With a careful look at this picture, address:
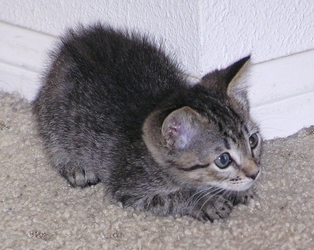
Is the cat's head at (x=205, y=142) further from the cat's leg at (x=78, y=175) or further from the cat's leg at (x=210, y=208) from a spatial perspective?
the cat's leg at (x=78, y=175)

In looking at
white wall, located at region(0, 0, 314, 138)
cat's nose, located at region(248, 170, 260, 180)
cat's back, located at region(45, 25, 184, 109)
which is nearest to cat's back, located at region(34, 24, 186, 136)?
cat's back, located at region(45, 25, 184, 109)

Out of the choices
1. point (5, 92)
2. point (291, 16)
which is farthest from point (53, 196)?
point (291, 16)

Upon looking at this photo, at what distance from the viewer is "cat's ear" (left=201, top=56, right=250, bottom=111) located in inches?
101

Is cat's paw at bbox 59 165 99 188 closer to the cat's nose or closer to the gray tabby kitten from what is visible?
the gray tabby kitten

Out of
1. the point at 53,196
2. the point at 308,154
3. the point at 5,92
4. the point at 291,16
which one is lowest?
the point at 5,92

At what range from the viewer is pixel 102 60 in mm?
2832

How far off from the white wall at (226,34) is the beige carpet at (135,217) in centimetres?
23

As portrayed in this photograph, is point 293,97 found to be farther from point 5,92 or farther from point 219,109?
point 5,92

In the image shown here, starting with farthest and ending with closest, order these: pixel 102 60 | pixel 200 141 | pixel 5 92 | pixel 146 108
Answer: pixel 5 92 < pixel 102 60 < pixel 146 108 < pixel 200 141

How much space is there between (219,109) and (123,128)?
1.37 ft

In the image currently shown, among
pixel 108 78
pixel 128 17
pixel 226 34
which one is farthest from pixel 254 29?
pixel 108 78

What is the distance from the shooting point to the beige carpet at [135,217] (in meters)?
2.40

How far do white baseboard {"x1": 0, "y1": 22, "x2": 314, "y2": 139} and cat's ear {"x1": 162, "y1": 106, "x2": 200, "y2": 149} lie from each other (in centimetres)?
71

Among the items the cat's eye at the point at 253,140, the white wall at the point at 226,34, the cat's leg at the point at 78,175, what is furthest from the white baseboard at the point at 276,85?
the cat's leg at the point at 78,175
